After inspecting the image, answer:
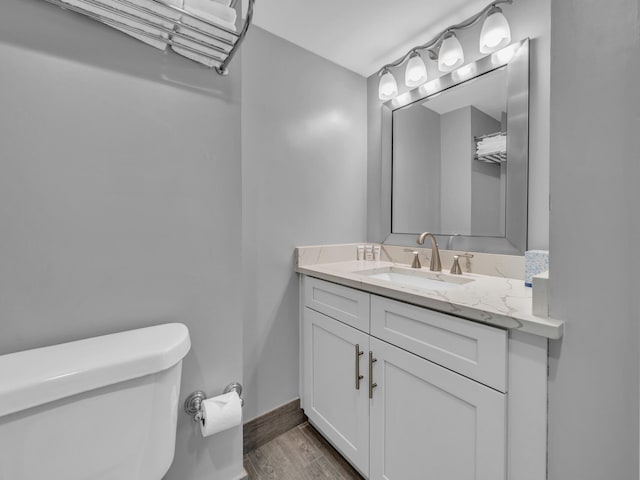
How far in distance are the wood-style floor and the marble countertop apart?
85 centimetres

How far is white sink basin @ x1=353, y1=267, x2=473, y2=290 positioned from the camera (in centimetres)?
137

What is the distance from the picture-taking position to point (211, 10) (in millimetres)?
839

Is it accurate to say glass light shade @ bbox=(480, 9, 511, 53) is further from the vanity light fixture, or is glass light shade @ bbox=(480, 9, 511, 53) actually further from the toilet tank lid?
the toilet tank lid

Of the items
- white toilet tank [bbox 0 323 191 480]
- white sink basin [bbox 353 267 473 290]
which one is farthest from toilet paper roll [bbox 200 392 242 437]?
white sink basin [bbox 353 267 473 290]

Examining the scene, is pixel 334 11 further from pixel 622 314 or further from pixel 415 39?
pixel 622 314

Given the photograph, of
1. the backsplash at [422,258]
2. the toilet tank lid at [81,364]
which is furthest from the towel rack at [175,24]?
the backsplash at [422,258]

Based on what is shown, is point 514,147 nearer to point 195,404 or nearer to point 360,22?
point 360,22

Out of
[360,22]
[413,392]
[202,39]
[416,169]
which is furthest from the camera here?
[416,169]

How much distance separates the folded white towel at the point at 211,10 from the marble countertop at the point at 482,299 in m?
0.99

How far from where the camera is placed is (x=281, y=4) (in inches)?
51.8

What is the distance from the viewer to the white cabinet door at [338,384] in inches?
47.2

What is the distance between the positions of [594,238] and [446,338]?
456 mm

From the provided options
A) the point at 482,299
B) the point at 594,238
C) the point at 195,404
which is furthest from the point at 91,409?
the point at 594,238

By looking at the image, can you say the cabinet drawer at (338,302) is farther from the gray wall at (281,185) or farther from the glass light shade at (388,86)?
the glass light shade at (388,86)
